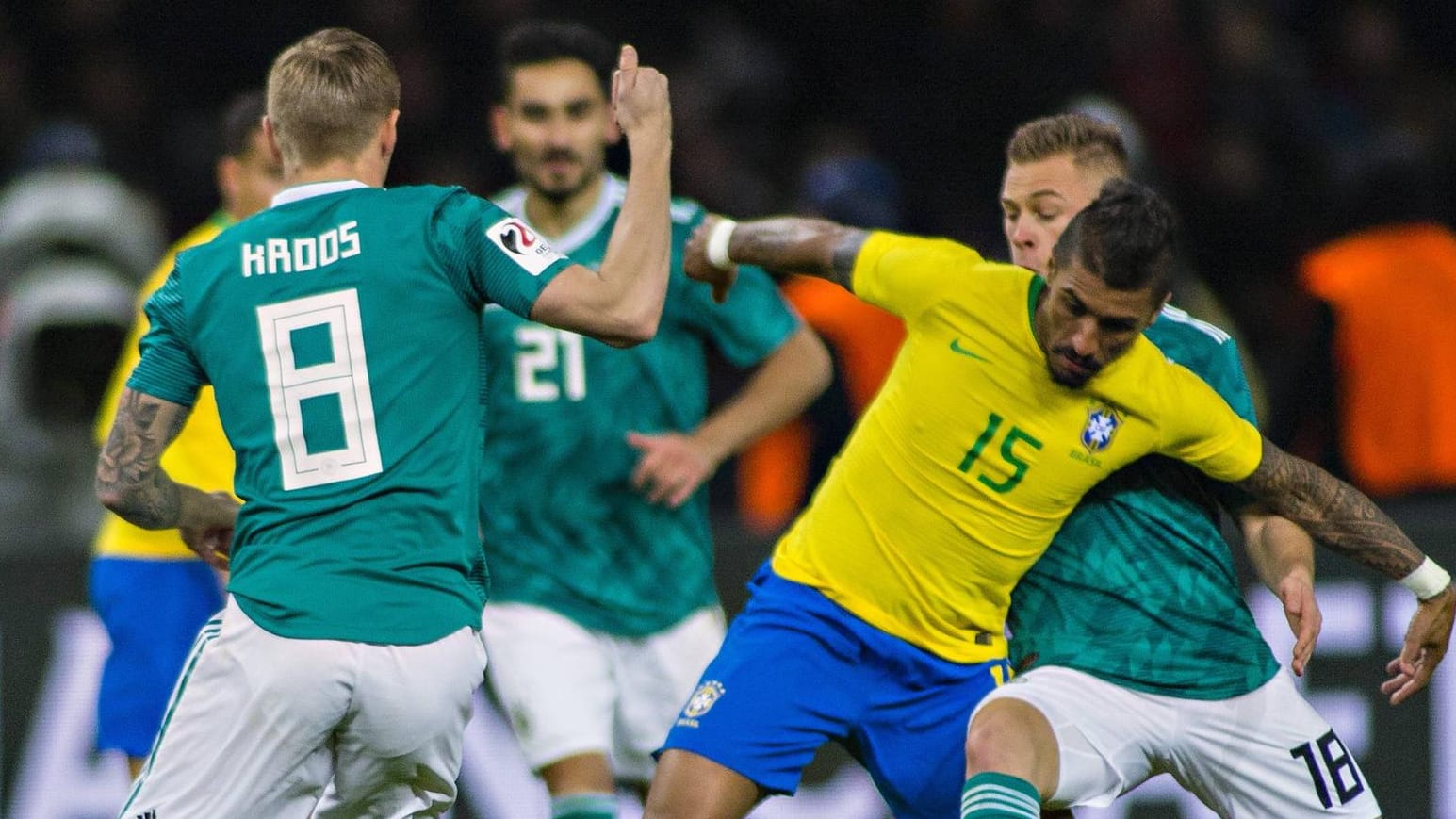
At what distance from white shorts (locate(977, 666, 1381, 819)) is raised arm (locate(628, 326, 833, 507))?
1.32m

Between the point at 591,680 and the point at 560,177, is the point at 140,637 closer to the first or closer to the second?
the point at 591,680

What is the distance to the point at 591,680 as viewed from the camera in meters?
5.59

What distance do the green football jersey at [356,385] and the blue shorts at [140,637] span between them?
6.67 ft

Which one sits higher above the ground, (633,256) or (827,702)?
(633,256)

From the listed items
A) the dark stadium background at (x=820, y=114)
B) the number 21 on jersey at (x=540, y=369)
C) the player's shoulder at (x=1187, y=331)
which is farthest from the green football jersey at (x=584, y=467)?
the dark stadium background at (x=820, y=114)

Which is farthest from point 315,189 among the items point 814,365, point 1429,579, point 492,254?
point 1429,579

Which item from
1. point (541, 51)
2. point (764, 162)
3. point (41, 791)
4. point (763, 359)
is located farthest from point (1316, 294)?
point (41, 791)

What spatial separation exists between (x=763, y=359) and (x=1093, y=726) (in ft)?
5.78

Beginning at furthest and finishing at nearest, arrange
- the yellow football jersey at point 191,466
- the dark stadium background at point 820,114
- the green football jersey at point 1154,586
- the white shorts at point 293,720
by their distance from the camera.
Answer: the dark stadium background at point 820,114 < the yellow football jersey at point 191,466 < the green football jersey at point 1154,586 < the white shorts at point 293,720

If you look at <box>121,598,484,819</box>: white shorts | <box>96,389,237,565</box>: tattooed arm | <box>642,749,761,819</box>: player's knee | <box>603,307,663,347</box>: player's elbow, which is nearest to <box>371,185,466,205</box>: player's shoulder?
<box>603,307,663,347</box>: player's elbow

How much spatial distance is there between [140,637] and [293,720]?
2.24 m

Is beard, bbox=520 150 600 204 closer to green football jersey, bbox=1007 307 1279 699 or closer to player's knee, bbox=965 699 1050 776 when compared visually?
green football jersey, bbox=1007 307 1279 699

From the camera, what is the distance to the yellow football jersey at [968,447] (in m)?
4.43

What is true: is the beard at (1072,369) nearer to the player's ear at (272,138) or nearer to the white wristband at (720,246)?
the white wristband at (720,246)
